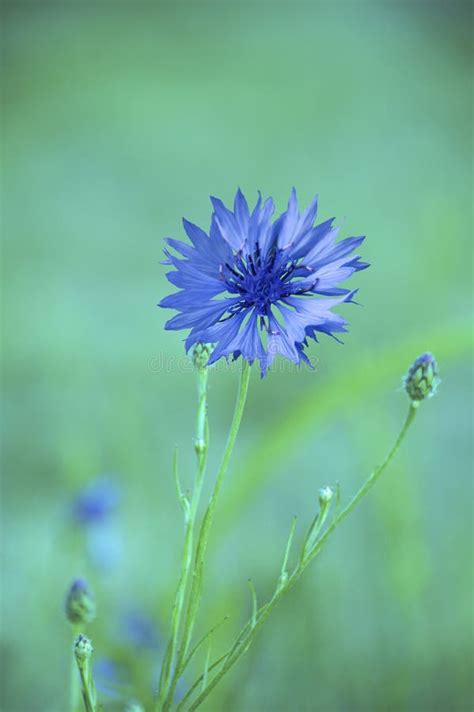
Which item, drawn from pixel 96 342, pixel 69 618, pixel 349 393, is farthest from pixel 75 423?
pixel 69 618

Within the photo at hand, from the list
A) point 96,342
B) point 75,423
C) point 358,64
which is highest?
point 358,64

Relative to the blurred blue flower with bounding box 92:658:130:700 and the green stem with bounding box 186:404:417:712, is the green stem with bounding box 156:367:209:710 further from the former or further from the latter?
the blurred blue flower with bounding box 92:658:130:700

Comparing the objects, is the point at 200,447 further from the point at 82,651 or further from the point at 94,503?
the point at 94,503

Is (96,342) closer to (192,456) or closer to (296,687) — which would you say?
(192,456)

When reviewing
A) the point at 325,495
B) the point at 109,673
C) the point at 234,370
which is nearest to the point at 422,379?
the point at 325,495

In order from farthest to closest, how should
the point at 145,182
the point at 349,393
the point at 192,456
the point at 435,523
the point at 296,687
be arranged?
the point at 145,182
the point at 192,456
the point at 435,523
the point at 296,687
the point at 349,393

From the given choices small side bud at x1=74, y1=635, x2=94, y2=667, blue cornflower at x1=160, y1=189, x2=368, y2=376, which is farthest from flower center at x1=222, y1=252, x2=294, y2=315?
small side bud at x1=74, y1=635, x2=94, y2=667

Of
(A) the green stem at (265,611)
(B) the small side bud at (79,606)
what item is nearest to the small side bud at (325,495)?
(A) the green stem at (265,611)
